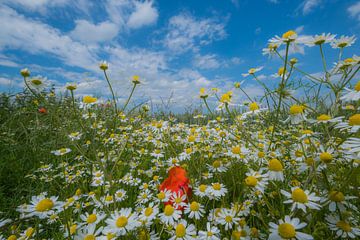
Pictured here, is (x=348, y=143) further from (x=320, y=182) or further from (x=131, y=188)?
(x=131, y=188)

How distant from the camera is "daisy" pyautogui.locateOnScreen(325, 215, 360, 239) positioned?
0.91m

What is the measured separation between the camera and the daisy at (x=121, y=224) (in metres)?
0.96

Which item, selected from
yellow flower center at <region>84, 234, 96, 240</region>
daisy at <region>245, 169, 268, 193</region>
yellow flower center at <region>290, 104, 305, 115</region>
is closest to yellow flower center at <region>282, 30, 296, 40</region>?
yellow flower center at <region>290, 104, 305, 115</region>

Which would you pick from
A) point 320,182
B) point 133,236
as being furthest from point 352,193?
point 133,236

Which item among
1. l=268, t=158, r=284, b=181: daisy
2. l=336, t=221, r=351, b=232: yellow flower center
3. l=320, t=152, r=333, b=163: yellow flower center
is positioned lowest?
l=336, t=221, r=351, b=232: yellow flower center

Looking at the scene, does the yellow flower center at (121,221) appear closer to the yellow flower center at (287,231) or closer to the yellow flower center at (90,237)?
the yellow flower center at (90,237)

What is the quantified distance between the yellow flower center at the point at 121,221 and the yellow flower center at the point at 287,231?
65 cm

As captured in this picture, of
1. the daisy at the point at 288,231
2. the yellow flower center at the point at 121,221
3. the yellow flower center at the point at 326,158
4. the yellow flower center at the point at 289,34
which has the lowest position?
the yellow flower center at the point at 121,221

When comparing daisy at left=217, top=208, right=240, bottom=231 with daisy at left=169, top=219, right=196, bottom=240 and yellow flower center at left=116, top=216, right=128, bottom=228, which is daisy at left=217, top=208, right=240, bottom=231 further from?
yellow flower center at left=116, top=216, right=128, bottom=228

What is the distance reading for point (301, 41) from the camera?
116cm

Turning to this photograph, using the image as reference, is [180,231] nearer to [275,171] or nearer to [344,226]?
[275,171]

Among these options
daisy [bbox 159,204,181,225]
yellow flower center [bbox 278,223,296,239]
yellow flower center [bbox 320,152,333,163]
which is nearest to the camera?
yellow flower center [bbox 278,223,296,239]

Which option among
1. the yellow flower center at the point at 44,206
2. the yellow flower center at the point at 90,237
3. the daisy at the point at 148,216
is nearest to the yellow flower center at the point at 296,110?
the daisy at the point at 148,216

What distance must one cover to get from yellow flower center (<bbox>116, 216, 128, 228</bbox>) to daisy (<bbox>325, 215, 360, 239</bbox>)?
2.98ft
